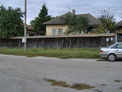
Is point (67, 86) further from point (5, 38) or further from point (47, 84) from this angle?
point (5, 38)

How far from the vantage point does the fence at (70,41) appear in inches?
714

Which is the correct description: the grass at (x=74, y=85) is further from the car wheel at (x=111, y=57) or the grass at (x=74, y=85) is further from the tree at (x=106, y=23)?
the tree at (x=106, y=23)

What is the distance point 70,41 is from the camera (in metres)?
20.3

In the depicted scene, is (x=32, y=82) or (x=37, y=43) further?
(x=37, y=43)

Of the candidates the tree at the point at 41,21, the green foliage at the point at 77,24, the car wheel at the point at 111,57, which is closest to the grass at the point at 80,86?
the car wheel at the point at 111,57

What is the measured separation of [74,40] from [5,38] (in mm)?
13135

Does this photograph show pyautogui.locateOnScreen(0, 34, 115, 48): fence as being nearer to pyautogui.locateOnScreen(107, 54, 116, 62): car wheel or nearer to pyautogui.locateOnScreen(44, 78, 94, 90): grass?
pyautogui.locateOnScreen(107, 54, 116, 62): car wheel

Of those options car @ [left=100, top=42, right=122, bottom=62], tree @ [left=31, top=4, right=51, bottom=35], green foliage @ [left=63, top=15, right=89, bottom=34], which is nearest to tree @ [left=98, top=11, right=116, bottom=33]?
green foliage @ [left=63, top=15, right=89, bottom=34]

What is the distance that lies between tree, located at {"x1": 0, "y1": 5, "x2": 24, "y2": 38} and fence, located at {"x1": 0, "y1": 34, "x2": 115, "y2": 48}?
5.67 ft

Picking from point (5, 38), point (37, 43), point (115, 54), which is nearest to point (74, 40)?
point (37, 43)

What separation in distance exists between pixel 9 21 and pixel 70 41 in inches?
500

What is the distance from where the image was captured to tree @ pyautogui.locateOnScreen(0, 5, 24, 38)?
82.7 feet

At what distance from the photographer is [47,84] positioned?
566cm

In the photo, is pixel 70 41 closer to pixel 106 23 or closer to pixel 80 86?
pixel 106 23
